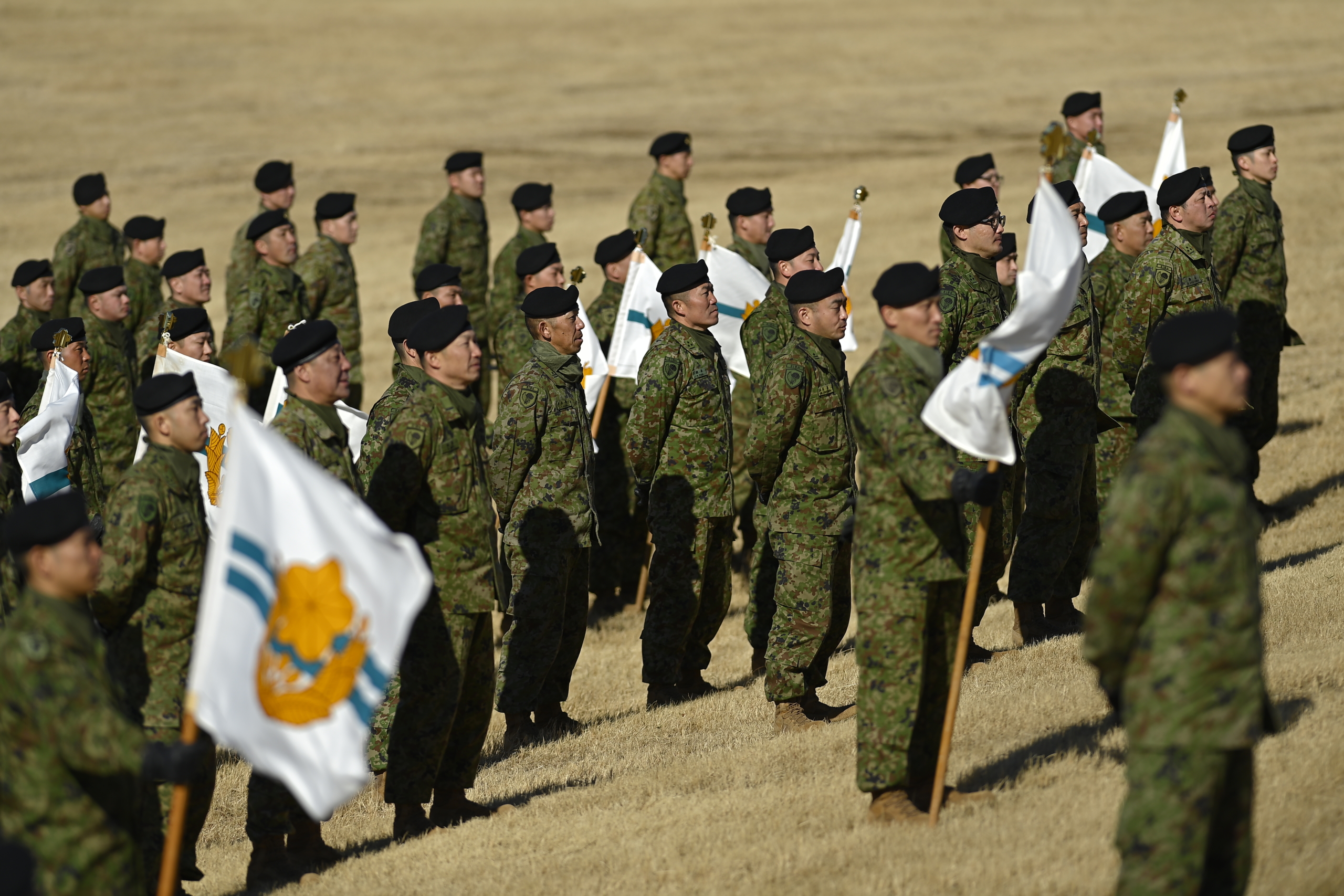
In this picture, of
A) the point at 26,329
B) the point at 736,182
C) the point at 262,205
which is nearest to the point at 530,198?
the point at 262,205

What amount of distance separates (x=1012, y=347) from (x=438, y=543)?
2857 mm

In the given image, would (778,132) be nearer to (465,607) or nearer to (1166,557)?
(465,607)

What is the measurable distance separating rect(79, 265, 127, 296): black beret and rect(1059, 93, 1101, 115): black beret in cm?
877

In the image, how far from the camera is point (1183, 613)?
494 centimetres

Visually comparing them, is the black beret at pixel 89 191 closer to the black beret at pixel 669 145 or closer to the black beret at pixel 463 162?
the black beret at pixel 463 162

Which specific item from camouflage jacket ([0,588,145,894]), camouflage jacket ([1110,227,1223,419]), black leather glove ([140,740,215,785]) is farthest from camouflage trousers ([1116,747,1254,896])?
camouflage jacket ([1110,227,1223,419])

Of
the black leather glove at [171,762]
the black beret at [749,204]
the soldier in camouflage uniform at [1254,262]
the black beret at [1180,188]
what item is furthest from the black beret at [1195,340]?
the black beret at [749,204]

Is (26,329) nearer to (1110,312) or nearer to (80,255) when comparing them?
(80,255)

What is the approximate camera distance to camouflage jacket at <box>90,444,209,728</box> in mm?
6469

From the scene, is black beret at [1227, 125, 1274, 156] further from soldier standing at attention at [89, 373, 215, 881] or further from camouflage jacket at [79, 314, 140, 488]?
camouflage jacket at [79, 314, 140, 488]

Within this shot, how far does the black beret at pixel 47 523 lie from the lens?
5.22 metres

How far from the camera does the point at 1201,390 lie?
500cm

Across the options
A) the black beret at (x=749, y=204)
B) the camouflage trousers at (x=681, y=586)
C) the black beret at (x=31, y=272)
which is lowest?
the camouflage trousers at (x=681, y=586)

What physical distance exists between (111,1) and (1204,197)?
127ft
